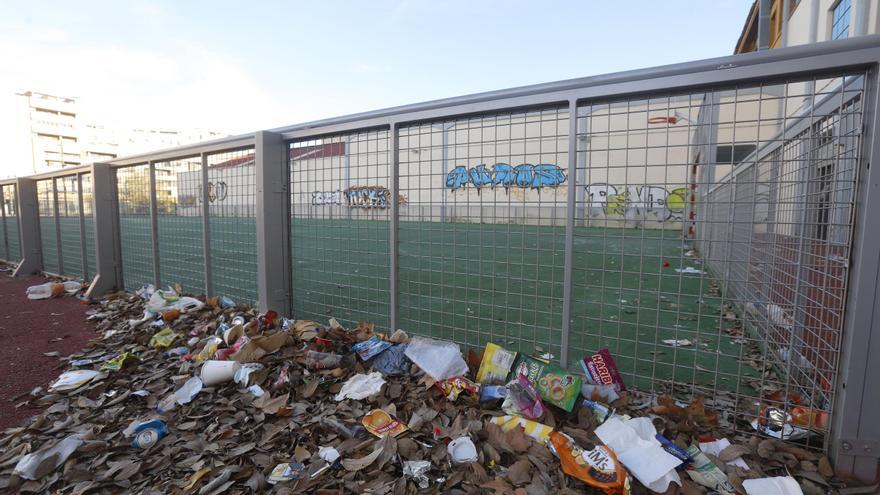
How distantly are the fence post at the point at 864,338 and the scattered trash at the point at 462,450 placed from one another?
1.45 metres

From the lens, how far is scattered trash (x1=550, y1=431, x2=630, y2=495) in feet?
5.39

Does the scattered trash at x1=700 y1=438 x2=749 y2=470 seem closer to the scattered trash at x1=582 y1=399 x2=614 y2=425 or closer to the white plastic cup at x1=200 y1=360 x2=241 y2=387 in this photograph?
the scattered trash at x1=582 y1=399 x2=614 y2=425

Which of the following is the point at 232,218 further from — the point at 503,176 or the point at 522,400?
the point at 522,400

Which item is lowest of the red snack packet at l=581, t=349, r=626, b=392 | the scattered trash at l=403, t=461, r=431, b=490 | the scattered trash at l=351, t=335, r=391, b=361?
the scattered trash at l=403, t=461, r=431, b=490

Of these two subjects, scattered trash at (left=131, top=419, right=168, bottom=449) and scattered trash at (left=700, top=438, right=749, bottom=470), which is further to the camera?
scattered trash at (left=131, top=419, right=168, bottom=449)

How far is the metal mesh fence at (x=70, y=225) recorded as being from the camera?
6.35 metres

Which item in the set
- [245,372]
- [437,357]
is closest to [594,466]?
[437,357]

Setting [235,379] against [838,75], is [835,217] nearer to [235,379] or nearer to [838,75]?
[838,75]

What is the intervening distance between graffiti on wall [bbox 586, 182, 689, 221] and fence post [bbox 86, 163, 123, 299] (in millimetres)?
5768

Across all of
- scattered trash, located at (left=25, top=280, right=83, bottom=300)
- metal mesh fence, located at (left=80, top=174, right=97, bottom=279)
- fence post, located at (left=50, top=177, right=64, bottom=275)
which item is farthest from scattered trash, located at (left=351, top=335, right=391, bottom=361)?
fence post, located at (left=50, top=177, right=64, bottom=275)

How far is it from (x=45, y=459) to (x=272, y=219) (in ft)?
6.42

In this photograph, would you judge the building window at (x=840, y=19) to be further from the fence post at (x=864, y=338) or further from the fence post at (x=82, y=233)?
the fence post at (x=82, y=233)

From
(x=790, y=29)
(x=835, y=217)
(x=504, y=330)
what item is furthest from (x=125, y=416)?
(x=790, y=29)

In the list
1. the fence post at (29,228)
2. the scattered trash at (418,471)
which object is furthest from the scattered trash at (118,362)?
the fence post at (29,228)
